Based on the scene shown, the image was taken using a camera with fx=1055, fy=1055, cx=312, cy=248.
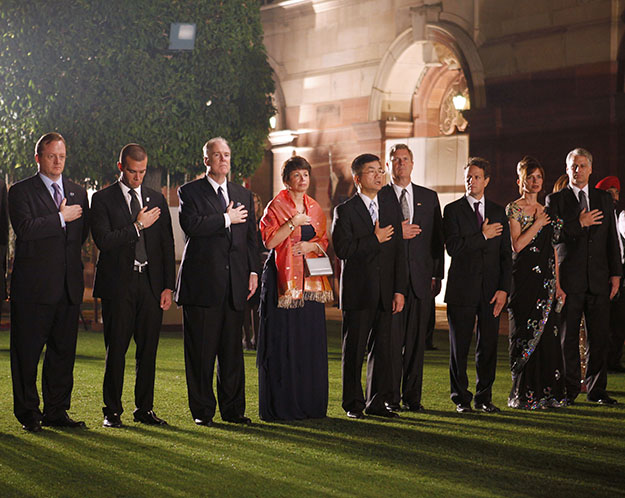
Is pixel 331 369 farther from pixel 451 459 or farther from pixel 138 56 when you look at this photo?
pixel 138 56

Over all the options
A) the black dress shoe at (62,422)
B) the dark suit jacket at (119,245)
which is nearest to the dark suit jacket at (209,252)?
the dark suit jacket at (119,245)

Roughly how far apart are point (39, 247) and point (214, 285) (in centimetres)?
108

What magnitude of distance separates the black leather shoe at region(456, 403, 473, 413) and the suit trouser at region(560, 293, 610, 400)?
0.90m

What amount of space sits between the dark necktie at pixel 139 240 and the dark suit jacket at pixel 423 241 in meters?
1.72

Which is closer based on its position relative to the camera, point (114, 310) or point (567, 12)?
point (114, 310)

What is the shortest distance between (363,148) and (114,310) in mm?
12340

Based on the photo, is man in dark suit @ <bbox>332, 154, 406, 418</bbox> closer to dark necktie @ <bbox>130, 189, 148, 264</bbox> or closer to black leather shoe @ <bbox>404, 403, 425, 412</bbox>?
black leather shoe @ <bbox>404, 403, 425, 412</bbox>

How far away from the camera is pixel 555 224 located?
756 centimetres

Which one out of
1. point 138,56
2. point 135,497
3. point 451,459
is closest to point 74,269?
point 135,497

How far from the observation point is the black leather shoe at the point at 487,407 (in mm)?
7129

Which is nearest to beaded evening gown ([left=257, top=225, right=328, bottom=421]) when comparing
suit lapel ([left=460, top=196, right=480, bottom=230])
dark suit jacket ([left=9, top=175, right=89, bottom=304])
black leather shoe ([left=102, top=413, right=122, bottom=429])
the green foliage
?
black leather shoe ([left=102, top=413, right=122, bottom=429])

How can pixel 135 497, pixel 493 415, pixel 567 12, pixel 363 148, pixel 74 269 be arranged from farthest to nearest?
pixel 363 148
pixel 567 12
pixel 493 415
pixel 74 269
pixel 135 497

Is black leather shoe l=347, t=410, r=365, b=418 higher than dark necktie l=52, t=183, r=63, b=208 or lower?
lower

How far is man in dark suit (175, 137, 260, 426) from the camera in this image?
6535 mm
